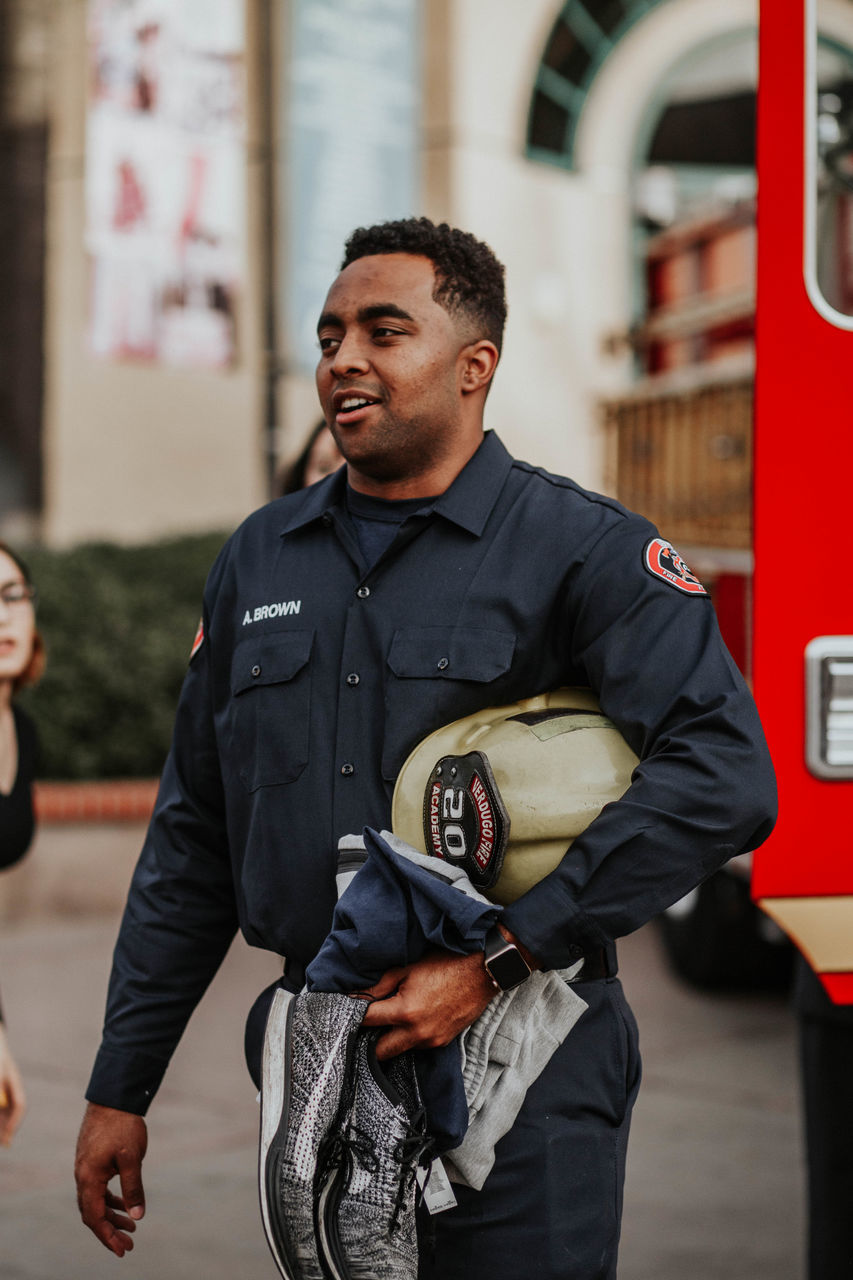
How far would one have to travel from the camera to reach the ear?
245 cm

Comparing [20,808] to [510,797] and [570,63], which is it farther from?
[570,63]

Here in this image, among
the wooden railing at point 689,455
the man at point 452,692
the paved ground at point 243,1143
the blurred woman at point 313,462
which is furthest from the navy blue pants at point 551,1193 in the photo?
the wooden railing at point 689,455

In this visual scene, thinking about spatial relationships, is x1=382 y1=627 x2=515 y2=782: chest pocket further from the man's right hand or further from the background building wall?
the background building wall

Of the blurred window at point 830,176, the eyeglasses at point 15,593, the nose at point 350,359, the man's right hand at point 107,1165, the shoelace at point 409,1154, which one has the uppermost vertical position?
the blurred window at point 830,176

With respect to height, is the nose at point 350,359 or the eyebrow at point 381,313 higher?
the eyebrow at point 381,313

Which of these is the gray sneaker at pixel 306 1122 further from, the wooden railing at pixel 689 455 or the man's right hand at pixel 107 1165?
the wooden railing at pixel 689 455

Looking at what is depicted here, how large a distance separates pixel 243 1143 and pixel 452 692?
3373mm

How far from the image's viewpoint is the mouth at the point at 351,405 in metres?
2.39

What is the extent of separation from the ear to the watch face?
0.81 metres

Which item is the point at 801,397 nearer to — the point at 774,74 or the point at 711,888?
the point at 774,74

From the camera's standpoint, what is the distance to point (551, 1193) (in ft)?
7.57

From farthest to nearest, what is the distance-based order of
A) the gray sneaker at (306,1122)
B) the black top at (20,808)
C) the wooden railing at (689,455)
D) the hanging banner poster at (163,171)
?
the hanging banner poster at (163,171), the wooden railing at (689,455), the black top at (20,808), the gray sneaker at (306,1122)

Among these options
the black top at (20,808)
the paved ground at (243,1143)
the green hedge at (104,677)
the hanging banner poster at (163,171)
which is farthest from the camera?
the hanging banner poster at (163,171)

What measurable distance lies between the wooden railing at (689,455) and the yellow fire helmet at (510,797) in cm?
340
